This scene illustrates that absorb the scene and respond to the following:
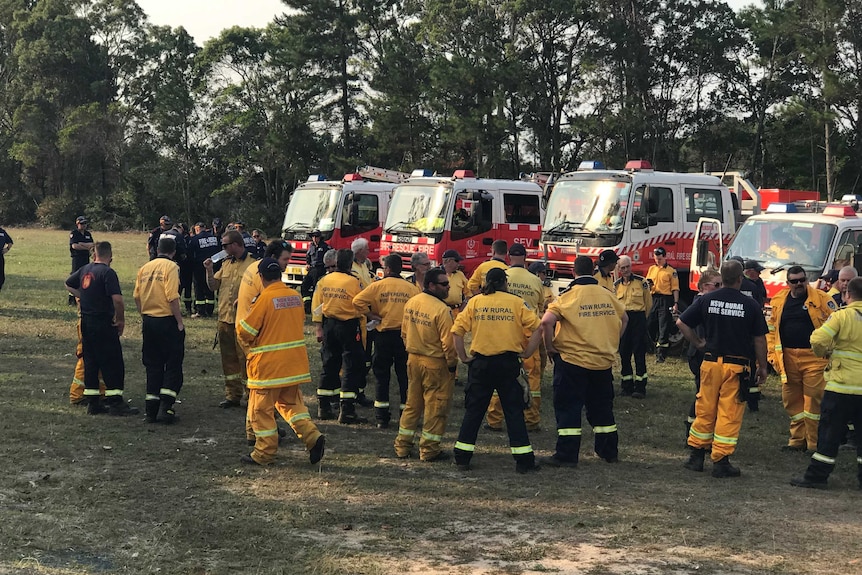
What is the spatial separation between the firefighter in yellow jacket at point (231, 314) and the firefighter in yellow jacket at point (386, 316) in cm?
157

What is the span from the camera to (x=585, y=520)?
6.44m

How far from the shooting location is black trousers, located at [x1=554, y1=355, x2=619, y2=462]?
7.93m

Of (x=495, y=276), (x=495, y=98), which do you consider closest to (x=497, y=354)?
(x=495, y=276)

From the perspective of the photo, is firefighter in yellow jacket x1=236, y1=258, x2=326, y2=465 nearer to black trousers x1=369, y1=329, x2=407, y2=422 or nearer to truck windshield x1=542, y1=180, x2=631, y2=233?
black trousers x1=369, y1=329, x2=407, y2=422

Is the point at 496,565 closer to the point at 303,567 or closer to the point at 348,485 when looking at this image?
the point at 303,567

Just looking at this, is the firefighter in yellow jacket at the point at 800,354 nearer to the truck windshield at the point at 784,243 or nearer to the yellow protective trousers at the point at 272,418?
the truck windshield at the point at 784,243

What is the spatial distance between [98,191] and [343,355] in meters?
61.5

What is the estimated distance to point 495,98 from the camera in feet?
140

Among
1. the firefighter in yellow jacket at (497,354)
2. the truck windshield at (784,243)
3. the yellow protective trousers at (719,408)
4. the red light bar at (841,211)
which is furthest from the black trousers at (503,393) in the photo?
the red light bar at (841,211)

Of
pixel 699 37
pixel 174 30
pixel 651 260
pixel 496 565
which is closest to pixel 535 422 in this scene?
pixel 496 565

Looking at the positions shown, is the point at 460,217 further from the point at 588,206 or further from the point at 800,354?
the point at 800,354

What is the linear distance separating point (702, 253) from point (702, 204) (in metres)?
2.22

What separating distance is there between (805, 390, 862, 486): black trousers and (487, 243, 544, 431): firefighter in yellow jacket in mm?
2797

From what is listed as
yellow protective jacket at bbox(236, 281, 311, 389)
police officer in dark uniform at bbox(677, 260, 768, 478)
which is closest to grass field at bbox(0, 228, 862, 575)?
police officer in dark uniform at bbox(677, 260, 768, 478)
